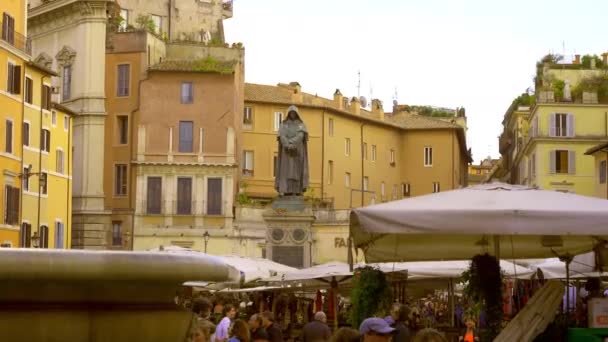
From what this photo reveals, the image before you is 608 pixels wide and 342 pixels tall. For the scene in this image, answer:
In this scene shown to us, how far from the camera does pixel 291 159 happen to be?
40.4 metres

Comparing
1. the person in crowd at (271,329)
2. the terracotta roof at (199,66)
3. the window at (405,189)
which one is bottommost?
the person in crowd at (271,329)

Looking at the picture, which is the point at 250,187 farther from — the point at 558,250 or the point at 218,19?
the point at 558,250

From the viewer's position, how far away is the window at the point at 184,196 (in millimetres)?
71194

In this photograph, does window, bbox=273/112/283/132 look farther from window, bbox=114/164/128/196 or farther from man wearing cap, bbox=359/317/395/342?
man wearing cap, bbox=359/317/395/342

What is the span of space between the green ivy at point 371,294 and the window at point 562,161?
66.5 metres

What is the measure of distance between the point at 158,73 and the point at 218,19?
11.0 metres

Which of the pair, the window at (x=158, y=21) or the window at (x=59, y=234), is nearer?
the window at (x=59, y=234)

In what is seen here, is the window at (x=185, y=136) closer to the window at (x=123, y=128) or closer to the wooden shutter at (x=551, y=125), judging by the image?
the window at (x=123, y=128)

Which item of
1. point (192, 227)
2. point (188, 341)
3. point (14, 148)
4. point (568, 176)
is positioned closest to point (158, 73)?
point (192, 227)

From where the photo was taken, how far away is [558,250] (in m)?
16.0

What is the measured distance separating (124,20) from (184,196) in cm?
1165

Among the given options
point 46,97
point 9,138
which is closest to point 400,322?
point 9,138

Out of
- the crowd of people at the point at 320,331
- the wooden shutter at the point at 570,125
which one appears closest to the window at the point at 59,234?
the wooden shutter at the point at 570,125

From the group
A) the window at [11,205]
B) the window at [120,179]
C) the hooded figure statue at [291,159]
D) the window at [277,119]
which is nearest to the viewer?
the hooded figure statue at [291,159]
